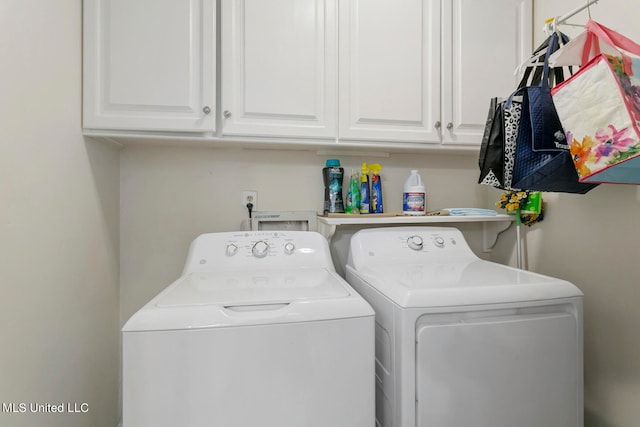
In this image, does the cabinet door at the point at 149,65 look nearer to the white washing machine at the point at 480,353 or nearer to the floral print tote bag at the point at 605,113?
the white washing machine at the point at 480,353

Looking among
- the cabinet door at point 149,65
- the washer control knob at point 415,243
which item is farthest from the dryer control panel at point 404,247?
the cabinet door at point 149,65

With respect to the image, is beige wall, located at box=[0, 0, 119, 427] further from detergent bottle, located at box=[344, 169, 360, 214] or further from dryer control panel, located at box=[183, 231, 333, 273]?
detergent bottle, located at box=[344, 169, 360, 214]

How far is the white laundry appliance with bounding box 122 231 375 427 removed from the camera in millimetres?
775

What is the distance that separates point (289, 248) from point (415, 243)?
1.99ft

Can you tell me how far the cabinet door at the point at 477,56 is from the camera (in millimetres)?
1447

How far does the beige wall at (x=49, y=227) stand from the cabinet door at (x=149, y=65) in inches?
2.5

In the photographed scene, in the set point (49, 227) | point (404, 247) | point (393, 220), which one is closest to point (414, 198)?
point (393, 220)

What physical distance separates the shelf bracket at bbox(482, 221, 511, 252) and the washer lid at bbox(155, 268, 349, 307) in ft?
3.67

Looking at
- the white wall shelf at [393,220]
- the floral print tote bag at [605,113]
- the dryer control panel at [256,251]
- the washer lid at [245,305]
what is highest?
the floral print tote bag at [605,113]

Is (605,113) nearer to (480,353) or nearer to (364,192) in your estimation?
(480,353)

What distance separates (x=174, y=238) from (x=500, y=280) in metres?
1.49

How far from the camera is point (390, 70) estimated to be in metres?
1.39

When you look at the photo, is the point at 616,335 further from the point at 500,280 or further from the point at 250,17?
the point at 250,17

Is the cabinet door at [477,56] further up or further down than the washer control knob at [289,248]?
further up
